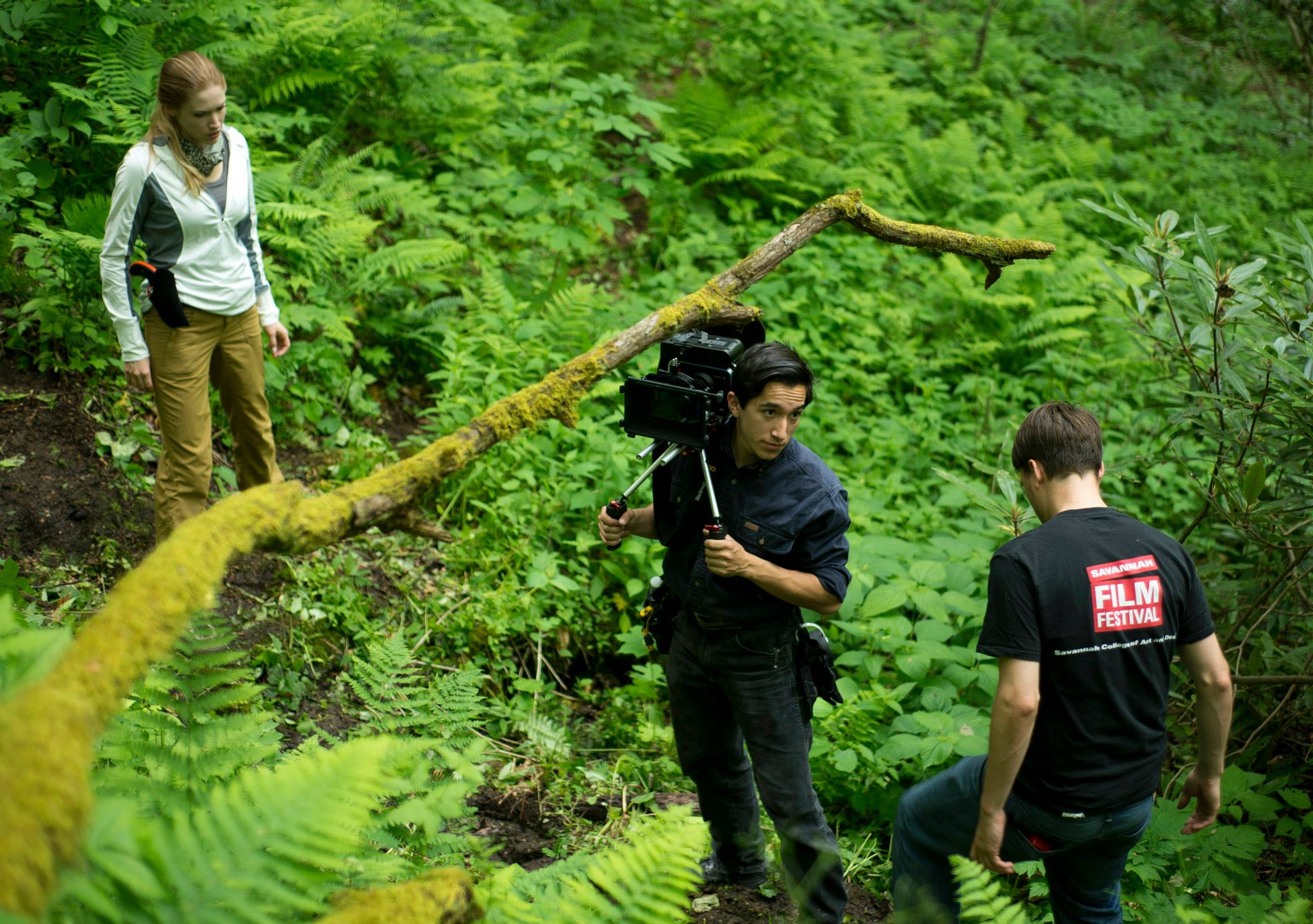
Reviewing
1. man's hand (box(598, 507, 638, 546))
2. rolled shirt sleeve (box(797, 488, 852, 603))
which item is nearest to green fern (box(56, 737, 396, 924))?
man's hand (box(598, 507, 638, 546))

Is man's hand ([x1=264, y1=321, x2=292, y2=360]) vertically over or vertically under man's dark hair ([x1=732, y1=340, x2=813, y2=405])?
under

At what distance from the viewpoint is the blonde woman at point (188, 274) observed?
362 cm

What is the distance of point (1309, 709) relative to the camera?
4316 millimetres

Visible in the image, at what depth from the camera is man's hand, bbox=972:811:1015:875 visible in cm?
275

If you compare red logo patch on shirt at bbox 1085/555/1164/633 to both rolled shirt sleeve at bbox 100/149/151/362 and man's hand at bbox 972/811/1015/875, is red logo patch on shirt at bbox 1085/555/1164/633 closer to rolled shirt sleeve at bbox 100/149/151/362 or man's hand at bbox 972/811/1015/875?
man's hand at bbox 972/811/1015/875

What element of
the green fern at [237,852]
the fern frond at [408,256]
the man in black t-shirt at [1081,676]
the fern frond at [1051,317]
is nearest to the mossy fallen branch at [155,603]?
the green fern at [237,852]

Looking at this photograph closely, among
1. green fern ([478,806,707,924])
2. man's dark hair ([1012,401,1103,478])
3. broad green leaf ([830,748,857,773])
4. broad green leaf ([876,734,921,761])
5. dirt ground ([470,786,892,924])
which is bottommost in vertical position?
dirt ground ([470,786,892,924])

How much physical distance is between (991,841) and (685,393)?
1.72 m

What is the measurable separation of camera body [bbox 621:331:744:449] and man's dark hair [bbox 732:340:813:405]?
0.13 feet

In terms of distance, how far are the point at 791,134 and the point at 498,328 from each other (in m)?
4.93

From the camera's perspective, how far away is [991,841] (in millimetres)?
2768

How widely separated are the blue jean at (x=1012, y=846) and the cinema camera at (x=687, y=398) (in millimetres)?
1192

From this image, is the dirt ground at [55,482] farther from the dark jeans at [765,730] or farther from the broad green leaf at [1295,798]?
the broad green leaf at [1295,798]

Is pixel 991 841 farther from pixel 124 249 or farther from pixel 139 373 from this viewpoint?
pixel 124 249
